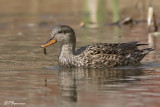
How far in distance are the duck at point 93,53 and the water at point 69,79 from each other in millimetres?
247

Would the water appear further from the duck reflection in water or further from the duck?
the duck

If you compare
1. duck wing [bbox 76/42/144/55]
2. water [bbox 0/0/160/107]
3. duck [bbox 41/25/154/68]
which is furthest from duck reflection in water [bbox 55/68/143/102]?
duck wing [bbox 76/42/144/55]

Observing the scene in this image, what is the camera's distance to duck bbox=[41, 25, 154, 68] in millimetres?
10609

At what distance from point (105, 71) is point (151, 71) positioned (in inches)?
35.7

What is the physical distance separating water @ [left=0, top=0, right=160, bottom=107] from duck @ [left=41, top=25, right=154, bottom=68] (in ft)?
0.81

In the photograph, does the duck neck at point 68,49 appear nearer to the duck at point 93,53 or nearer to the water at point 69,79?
the duck at point 93,53

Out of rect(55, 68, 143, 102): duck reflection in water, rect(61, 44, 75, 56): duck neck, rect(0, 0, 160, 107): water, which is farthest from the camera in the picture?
rect(61, 44, 75, 56): duck neck

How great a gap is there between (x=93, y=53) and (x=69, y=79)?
A: 1604mm

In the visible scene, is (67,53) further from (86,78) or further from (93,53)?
(86,78)

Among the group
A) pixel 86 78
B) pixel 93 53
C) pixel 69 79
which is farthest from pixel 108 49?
pixel 69 79

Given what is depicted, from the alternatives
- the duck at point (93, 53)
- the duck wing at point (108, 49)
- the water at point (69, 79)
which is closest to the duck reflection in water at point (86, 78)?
the water at point (69, 79)

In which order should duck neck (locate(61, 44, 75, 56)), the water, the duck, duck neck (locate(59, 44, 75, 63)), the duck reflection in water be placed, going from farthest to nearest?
duck neck (locate(61, 44, 75, 56)) → duck neck (locate(59, 44, 75, 63)) → the duck → the duck reflection in water → the water

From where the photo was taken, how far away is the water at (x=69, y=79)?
24.1 feet

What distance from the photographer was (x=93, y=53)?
34.9 feet
